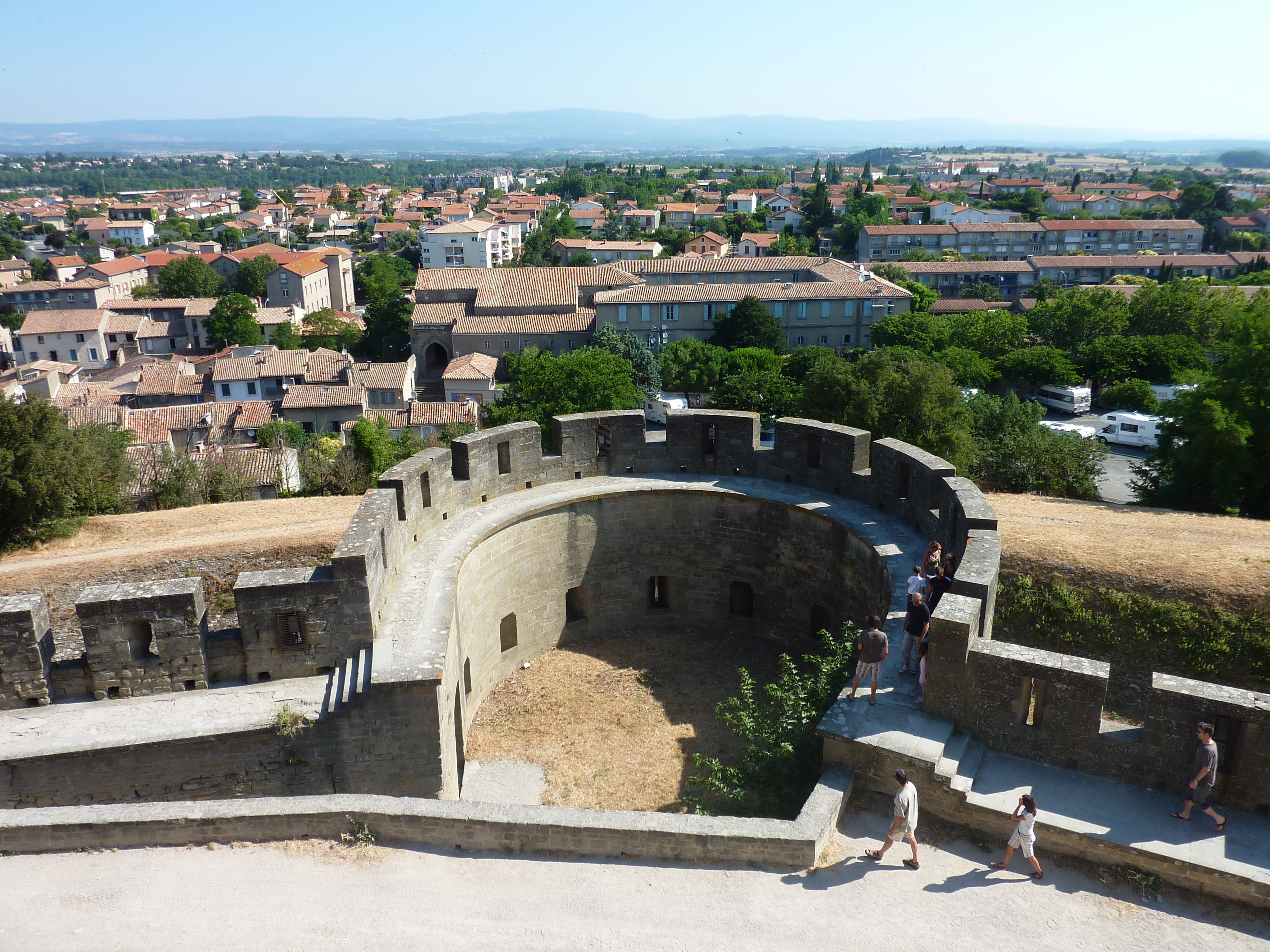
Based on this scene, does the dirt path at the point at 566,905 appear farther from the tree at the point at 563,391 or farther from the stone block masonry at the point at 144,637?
the tree at the point at 563,391

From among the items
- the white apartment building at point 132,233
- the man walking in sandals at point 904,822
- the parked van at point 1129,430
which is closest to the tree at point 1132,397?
the parked van at point 1129,430

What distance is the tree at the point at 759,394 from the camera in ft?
140

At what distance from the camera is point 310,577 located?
10055 mm

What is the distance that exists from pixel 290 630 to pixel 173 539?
7.86 meters

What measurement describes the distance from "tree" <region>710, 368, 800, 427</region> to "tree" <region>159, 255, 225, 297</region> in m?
75.6

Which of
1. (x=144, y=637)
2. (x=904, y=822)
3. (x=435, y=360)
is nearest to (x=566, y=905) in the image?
(x=904, y=822)

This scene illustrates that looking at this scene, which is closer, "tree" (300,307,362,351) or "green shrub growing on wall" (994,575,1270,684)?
"green shrub growing on wall" (994,575,1270,684)

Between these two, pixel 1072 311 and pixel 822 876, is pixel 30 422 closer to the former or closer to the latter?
pixel 822 876

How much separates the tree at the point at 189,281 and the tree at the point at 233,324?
19756 mm

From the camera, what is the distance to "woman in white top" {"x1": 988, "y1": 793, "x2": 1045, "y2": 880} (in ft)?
24.8

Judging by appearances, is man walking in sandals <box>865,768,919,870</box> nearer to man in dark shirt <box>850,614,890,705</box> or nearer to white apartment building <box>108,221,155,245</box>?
man in dark shirt <box>850,614,890,705</box>

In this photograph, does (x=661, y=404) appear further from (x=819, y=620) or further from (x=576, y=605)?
(x=819, y=620)

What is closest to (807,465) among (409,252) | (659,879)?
(659,879)

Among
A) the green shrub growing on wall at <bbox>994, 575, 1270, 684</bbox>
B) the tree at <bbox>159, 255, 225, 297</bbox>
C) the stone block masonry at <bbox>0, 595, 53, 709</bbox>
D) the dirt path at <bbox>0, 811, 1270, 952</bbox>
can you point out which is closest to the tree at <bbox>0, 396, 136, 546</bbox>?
the stone block masonry at <bbox>0, 595, 53, 709</bbox>
